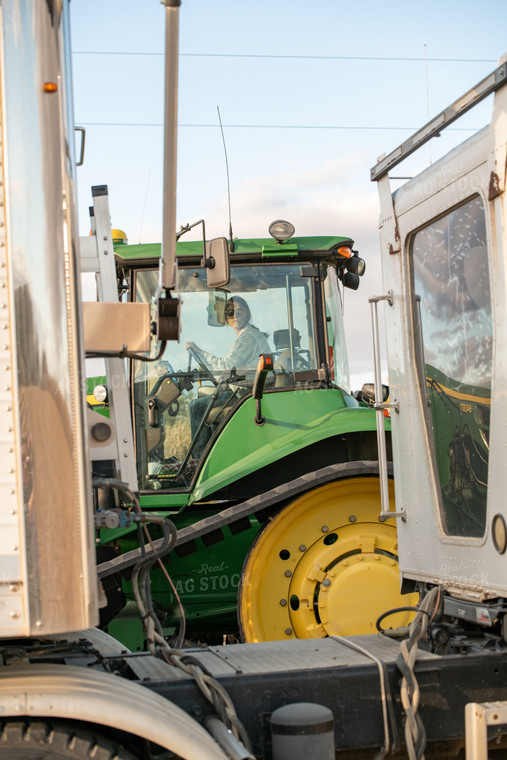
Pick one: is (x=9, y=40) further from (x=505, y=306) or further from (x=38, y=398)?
(x=505, y=306)

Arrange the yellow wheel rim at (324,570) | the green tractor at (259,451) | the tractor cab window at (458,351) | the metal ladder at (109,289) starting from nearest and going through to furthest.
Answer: the tractor cab window at (458,351) → the metal ladder at (109,289) → the yellow wheel rim at (324,570) → the green tractor at (259,451)

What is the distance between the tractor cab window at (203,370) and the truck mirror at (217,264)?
1.95 meters

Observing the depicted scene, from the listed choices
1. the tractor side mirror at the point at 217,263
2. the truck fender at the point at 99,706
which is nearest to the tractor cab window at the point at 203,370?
the tractor side mirror at the point at 217,263

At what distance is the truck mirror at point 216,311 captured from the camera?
664 centimetres

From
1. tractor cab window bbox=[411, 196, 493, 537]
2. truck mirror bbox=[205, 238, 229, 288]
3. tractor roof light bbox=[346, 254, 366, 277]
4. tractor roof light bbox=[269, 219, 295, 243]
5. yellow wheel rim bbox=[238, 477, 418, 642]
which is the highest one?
tractor roof light bbox=[269, 219, 295, 243]

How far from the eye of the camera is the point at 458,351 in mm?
3652

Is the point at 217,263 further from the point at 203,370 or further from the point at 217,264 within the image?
the point at 203,370

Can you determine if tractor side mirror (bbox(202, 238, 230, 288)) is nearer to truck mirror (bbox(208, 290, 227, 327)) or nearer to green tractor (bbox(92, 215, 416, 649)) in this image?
green tractor (bbox(92, 215, 416, 649))

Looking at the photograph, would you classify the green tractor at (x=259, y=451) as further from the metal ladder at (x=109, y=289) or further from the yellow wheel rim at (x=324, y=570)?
the metal ladder at (x=109, y=289)

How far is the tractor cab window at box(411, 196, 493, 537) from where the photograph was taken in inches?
137

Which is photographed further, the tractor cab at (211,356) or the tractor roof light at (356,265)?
the tractor roof light at (356,265)

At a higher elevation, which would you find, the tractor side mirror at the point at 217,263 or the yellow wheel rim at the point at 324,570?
the tractor side mirror at the point at 217,263

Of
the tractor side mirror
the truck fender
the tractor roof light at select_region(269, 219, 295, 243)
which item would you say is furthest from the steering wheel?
the truck fender

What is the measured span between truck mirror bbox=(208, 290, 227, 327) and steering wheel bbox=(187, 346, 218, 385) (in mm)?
251
